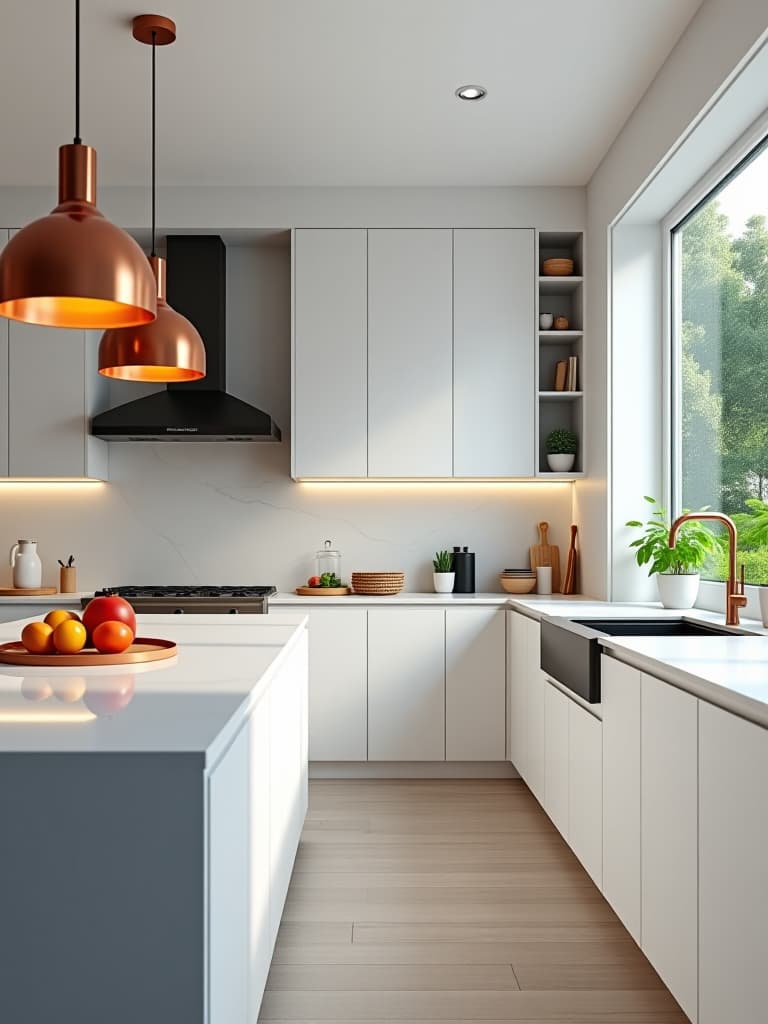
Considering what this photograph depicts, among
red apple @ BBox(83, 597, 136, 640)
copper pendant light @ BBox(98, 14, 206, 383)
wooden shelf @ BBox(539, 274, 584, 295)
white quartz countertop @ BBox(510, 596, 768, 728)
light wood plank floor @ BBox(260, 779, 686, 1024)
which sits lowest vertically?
light wood plank floor @ BBox(260, 779, 686, 1024)

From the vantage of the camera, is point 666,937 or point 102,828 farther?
point 666,937

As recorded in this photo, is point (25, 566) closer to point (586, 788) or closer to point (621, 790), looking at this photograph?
point (586, 788)

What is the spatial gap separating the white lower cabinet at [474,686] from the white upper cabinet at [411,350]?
76 cm

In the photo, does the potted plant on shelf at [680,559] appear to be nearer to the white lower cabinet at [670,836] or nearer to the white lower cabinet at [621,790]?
the white lower cabinet at [621,790]

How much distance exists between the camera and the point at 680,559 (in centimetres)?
362

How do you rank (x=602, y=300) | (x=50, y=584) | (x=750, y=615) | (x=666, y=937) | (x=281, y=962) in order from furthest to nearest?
1. (x=50, y=584)
2. (x=602, y=300)
3. (x=750, y=615)
4. (x=281, y=962)
5. (x=666, y=937)

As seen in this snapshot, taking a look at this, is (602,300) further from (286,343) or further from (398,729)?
(398,729)

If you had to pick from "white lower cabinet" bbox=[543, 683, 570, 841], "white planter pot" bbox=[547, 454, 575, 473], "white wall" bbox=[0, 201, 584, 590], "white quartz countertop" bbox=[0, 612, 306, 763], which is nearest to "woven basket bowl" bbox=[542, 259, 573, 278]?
"white planter pot" bbox=[547, 454, 575, 473]

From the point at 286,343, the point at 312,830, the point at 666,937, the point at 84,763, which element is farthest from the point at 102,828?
the point at 286,343

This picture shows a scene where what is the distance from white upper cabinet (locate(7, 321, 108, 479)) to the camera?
447 cm

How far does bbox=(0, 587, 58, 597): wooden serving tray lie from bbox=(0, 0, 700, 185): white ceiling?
1932 millimetres

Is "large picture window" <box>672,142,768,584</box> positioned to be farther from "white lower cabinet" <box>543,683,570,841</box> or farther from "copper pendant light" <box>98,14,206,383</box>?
"copper pendant light" <box>98,14,206,383</box>

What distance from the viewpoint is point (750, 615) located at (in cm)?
325

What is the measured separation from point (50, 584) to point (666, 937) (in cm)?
368
